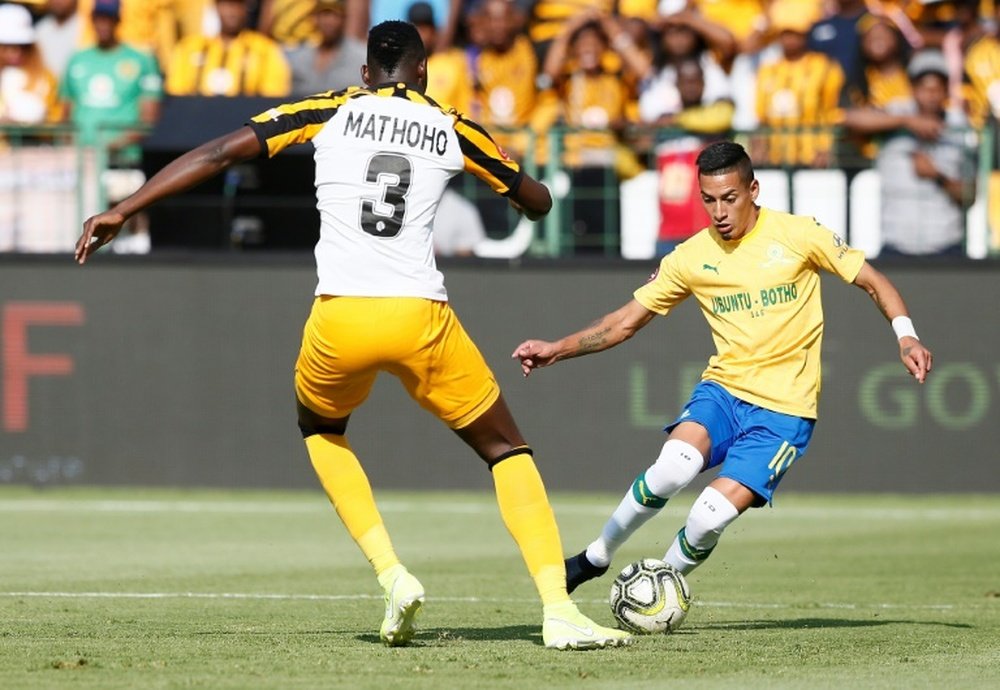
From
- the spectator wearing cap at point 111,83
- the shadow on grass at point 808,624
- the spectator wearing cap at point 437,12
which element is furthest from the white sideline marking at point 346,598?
the spectator wearing cap at point 437,12

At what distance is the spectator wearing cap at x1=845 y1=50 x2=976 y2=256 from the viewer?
15.6 metres

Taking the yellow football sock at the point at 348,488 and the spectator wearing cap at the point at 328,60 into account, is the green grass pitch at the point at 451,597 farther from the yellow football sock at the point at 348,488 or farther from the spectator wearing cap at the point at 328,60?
the spectator wearing cap at the point at 328,60

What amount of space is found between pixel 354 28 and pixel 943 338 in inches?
255

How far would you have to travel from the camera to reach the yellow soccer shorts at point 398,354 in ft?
23.7

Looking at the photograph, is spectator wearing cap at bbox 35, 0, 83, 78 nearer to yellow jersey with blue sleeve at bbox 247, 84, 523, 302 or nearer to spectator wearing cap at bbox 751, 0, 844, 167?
spectator wearing cap at bbox 751, 0, 844, 167

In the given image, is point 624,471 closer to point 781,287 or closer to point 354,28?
point 354,28

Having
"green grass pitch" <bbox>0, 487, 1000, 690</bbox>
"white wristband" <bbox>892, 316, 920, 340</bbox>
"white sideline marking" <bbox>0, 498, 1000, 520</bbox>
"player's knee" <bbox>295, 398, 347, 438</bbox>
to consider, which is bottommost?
"white sideline marking" <bbox>0, 498, 1000, 520</bbox>

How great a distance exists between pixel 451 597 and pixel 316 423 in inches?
87.5

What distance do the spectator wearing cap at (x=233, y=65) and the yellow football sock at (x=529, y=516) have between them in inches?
388

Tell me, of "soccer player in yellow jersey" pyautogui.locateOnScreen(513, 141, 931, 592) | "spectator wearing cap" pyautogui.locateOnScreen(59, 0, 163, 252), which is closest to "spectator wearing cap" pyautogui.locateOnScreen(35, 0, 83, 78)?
"spectator wearing cap" pyautogui.locateOnScreen(59, 0, 163, 252)

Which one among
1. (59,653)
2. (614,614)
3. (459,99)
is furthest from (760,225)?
(459,99)

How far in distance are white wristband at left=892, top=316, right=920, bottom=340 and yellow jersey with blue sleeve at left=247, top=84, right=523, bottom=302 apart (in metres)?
2.05

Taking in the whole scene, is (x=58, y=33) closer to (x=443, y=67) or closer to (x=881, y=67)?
(x=443, y=67)

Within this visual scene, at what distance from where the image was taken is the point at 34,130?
52.9ft
